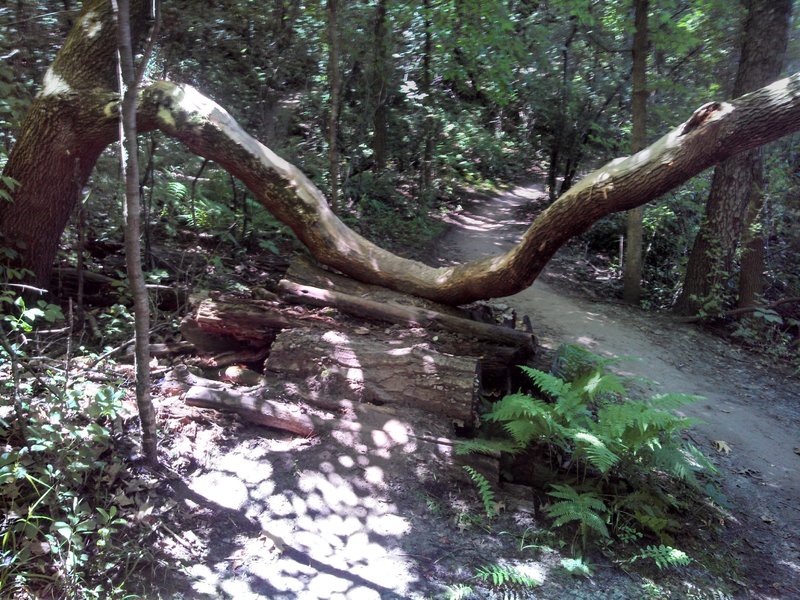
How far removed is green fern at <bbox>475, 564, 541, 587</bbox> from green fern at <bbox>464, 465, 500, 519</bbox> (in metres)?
0.51

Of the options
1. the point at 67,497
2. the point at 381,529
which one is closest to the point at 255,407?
the point at 381,529

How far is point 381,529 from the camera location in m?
3.55

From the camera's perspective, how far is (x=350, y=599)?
9.75 ft

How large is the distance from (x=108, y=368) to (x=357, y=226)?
22.1 feet

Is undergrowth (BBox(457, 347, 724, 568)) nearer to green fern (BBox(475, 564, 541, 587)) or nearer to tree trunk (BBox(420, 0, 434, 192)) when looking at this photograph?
green fern (BBox(475, 564, 541, 587))

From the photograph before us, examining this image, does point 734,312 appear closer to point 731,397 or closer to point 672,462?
point 731,397

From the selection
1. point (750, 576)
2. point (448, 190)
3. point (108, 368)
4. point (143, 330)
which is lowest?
point (750, 576)

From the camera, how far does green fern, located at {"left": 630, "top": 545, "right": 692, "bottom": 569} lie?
3.42 m

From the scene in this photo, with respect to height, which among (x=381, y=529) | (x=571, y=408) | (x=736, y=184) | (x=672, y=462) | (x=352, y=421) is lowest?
(x=381, y=529)

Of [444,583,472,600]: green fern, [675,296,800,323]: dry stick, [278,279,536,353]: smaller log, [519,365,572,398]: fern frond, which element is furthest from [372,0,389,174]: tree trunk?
[444,583,472,600]: green fern

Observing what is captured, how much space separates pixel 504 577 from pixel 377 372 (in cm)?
187

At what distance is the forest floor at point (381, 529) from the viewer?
3.11 m

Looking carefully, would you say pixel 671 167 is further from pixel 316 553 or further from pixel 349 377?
pixel 316 553

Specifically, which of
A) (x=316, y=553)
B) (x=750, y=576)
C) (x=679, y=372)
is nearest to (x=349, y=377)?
(x=316, y=553)
